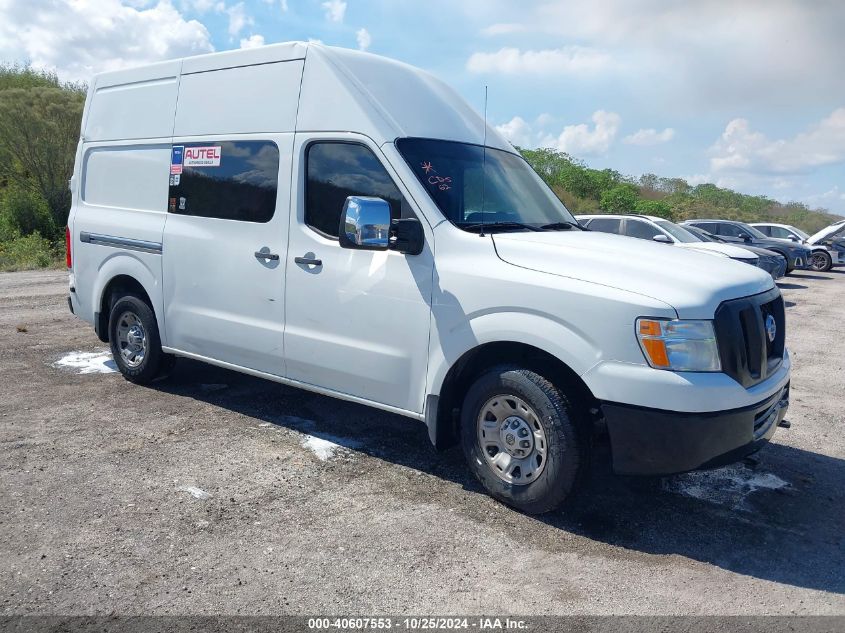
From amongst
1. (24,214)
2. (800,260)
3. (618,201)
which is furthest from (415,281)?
(618,201)

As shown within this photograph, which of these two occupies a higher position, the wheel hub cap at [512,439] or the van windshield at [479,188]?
the van windshield at [479,188]

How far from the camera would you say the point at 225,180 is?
5.48 m

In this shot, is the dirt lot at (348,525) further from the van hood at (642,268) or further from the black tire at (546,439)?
the van hood at (642,268)

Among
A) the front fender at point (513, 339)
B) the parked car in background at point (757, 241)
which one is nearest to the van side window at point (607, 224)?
the parked car in background at point (757, 241)

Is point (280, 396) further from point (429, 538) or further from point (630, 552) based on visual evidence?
point (630, 552)

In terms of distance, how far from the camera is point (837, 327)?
447 inches

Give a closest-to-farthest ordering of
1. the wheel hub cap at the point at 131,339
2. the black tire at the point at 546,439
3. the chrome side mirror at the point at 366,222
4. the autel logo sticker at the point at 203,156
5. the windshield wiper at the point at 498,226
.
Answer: the black tire at the point at 546,439 < the chrome side mirror at the point at 366,222 < the windshield wiper at the point at 498,226 < the autel logo sticker at the point at 203,156 < the wheel hub cap at the point at 131,339

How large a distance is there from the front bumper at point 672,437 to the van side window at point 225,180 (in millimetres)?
2894

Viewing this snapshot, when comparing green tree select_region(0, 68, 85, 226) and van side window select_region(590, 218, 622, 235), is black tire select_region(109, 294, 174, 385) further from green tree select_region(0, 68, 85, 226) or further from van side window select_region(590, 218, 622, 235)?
green tree select_region(0, 68, 85, 226)

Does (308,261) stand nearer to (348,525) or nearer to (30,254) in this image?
(348,525)

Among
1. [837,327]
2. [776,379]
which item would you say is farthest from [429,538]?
[837,327]

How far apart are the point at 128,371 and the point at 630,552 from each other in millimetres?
4771

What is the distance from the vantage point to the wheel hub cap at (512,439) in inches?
157

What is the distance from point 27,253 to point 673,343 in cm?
2413
